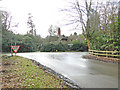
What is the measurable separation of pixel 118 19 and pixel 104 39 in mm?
2458

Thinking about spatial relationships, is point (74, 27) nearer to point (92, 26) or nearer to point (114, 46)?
point (92, 26)

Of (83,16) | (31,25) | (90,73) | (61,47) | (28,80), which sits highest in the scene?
(31,25)

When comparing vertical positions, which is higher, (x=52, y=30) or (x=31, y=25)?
(x=31, y=25)

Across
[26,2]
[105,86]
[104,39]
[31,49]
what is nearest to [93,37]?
[104,39]

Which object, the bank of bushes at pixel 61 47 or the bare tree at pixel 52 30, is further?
the bare tree at pixel 52 30

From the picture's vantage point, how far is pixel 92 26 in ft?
48.8

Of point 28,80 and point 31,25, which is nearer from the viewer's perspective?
point 28,80

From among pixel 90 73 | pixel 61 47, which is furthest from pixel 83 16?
pixel 61 47

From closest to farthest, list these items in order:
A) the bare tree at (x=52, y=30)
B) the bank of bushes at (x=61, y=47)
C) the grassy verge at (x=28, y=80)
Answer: the grassy verge at (x=28, y=80) < the bank of bushes at (x=61, y=47) < the bare tree at (x=52, y=30)

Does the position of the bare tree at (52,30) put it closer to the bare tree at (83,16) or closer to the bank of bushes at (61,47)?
the bank of bushes at (61,47)

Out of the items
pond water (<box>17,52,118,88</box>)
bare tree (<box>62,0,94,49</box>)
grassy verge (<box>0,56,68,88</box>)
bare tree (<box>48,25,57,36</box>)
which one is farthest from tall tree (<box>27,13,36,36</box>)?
grassy verge (<box>0,56,68,88</box>)

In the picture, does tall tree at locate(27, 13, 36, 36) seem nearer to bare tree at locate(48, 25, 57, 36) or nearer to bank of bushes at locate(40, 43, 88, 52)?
bare tree at locate(48, 25, 57, 36)

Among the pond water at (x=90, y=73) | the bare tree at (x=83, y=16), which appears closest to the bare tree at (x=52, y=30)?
the bare tree at (x=83, y=16)

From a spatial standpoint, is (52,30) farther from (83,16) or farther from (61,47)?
(83,16)
